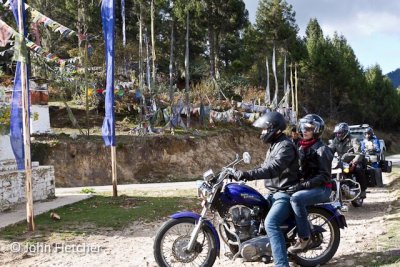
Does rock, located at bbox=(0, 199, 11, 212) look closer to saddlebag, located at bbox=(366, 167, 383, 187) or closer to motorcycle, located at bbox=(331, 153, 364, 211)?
motorcycle, located at bbox=(331, 153, 364, 211)

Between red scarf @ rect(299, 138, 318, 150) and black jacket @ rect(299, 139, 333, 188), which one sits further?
red scarf @ rect(299, 138, 318, 150)

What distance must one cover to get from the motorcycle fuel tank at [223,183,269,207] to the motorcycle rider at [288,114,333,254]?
39cm

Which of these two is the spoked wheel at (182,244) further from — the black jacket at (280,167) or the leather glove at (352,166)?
the leather glove at (352,166)

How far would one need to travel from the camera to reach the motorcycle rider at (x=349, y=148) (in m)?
9.55

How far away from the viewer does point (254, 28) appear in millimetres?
39625

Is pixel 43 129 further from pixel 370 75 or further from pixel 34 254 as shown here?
pixel 370 75

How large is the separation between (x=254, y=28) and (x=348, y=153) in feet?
103

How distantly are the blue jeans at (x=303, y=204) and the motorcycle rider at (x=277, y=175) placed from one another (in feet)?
0.31

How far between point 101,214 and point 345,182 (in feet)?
17.4

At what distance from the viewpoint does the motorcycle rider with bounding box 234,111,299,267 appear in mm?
4871

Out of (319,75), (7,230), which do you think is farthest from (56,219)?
(319,75)

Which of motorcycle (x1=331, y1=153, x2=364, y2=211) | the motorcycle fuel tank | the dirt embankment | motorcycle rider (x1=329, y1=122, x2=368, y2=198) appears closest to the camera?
the motorcycle fuel tank

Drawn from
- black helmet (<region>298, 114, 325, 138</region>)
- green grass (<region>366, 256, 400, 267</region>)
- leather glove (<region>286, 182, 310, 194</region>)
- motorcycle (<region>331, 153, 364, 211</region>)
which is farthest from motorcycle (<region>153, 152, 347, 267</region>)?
motorcycle (<region>331, 153, 364, 211</region>)

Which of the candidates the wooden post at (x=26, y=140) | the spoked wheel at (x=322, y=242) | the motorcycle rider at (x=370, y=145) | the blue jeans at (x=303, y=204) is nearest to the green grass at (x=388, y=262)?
the spoked wheel at (x=322, y=242)
